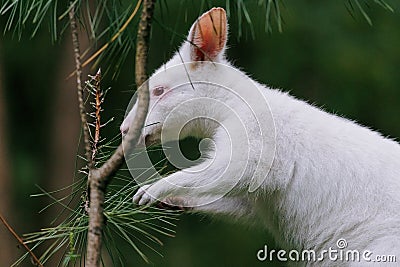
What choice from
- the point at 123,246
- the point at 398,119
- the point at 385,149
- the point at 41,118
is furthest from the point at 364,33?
the point at 385,149

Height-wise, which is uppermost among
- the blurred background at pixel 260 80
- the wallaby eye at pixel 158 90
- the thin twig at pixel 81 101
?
the thin twig at pixel 81 101

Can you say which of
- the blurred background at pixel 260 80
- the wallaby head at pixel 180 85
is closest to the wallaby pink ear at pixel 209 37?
the wallaby head at pixel 180 85

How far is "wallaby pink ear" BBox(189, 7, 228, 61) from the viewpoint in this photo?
2582 mm

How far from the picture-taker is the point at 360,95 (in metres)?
8.24

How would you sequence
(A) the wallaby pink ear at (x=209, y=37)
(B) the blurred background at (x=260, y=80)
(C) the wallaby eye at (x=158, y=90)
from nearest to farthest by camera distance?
(A) the wallaby pink ear at (x=209, y=37) < (C) the wallaby eye at (x=158, y=90) < (B) the blurred background at (x=260, y=80)

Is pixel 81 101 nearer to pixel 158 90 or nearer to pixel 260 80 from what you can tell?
pixel 158 90

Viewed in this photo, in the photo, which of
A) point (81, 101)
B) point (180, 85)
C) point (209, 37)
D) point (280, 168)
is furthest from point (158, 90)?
point (81, 101)

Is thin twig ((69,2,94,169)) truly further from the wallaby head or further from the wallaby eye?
the wallaby eye

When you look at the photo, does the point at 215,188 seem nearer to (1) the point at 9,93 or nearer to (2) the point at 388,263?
(2) the point at 388,263

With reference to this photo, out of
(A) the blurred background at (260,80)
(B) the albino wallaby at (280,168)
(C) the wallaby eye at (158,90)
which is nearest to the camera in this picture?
(B) the albino wallaby at (280,168)

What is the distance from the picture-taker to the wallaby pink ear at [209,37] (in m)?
2.58

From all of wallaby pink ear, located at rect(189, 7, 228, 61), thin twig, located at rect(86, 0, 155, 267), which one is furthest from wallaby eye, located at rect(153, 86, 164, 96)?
thin twig, located at rect(86, 0, 155, 267)

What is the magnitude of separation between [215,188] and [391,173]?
0.56 metres

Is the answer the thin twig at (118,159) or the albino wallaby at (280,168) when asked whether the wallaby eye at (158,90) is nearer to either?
the albino wallaby at (280,168)
